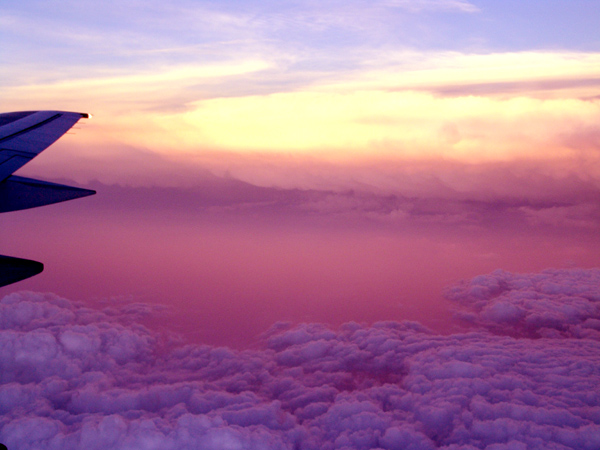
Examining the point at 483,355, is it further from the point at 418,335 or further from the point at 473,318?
the point at 473,318

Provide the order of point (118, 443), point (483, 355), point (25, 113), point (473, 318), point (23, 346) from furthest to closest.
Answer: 1. point (473, 318)
2. point (23, 346)
3. point (483, 355)
4. point (118, 443)
5. point (25, 113)

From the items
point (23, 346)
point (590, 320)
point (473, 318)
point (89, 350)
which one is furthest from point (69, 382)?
point (590, 320)

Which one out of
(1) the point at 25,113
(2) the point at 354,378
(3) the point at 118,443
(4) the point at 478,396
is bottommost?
(2) the point at 354,378

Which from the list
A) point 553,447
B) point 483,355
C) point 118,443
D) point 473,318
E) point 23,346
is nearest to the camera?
point 553,447

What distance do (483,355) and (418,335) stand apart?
22.4 meters

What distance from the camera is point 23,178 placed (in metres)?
7.48

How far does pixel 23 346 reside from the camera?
3280 inches

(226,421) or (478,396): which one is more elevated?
(478,396)

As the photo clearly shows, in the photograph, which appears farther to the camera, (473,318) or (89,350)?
(473,318)

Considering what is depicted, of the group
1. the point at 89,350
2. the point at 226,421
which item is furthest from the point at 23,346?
the point at 226,421

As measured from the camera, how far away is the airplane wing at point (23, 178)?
3926mm

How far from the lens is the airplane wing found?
3.93 metres

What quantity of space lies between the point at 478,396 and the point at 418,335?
36437 mm

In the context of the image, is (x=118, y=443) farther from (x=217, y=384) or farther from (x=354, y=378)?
(x=354, y=378)
